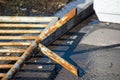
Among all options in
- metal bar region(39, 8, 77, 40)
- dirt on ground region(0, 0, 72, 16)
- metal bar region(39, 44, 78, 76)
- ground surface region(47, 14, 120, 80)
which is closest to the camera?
metal bar region(39, 8, 77, 40)

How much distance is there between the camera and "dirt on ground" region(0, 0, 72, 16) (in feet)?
23.4

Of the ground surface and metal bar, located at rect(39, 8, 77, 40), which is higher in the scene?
metal bar, located at rect(39, 8, 77, 40)

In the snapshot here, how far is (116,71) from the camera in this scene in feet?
14.7

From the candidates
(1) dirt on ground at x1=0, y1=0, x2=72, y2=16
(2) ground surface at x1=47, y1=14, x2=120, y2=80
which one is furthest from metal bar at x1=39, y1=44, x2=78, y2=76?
A: (1) dirt on ground at x1=0, y1=0, x2=72, y2=16

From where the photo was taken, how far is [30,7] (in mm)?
7574

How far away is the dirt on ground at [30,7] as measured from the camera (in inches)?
281

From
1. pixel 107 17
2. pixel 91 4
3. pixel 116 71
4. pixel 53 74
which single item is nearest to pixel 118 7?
pixel 107 17

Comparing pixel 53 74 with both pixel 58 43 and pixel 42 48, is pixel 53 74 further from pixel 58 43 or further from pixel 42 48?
pixel 58 43

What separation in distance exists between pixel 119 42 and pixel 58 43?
50.3 inches

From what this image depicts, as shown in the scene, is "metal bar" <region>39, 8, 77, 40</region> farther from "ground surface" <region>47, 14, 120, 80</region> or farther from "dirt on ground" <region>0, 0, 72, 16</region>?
"dirt on ground" <region>0, 0, 72, 16</region>

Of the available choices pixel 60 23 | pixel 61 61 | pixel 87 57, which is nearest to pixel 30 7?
pixel 87 57

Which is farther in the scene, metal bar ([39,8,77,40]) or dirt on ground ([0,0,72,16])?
dirt on ground ([0,0,72,16])

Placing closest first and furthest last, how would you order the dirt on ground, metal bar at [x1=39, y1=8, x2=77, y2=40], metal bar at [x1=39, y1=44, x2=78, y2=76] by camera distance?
metal bar at [x1=39, y1=8, x2=77, y2=40], metal bar at [x1=39, y1=44, x2=78, y2=76], the dirt on ground

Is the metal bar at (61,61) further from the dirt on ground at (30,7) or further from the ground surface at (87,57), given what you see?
the dirt on ground at (30,7)
